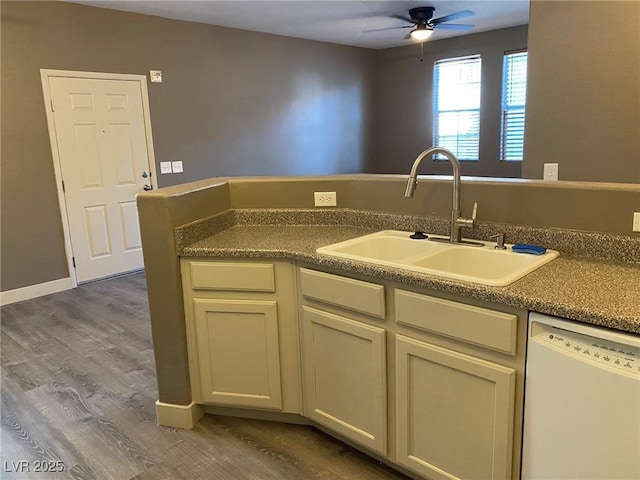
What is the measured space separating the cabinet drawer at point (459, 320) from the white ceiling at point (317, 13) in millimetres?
3997

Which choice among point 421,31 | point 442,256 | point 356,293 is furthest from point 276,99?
point 356,293

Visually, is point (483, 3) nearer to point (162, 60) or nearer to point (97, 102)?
point (162, 60)

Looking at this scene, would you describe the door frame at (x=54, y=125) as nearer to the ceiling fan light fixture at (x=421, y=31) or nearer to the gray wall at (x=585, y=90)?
the ceiling fan light fixture at (x=421, y=31)

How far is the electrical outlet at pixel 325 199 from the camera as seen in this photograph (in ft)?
8.50

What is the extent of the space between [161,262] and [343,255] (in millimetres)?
842

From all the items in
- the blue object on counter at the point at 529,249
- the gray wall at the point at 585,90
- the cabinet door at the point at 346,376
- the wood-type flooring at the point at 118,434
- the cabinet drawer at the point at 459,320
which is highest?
the gray wall at the point at 585,90

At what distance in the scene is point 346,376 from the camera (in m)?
1.97

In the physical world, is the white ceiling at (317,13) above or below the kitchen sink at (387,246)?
above

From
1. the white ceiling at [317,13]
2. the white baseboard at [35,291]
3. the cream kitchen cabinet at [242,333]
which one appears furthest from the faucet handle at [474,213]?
the white baseboard at [35,291]

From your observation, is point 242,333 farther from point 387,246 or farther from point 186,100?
point 186,100

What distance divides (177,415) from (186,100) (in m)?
3.95

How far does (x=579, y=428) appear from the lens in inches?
53.1

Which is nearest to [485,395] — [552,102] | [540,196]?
[540,196]

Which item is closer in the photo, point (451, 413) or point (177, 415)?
point (451, 413)
